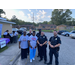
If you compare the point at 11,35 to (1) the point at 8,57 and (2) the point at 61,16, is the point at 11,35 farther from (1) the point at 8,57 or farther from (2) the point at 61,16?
(2) the point at 61,16

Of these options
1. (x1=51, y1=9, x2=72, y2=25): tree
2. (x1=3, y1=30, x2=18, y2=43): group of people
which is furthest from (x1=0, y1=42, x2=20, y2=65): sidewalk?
(x1=51, y1=9, x2=72, y2=25): tree

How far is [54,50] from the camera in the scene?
3238mm

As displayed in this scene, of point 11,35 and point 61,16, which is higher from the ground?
point 61,16

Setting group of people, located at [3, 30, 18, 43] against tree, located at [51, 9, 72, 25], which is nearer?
group of people, located at [3, 30, 18, 43]

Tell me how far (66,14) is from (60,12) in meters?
6.17

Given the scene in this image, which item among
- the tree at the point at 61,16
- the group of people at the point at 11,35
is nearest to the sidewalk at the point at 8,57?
the group of people at the point at 11,35

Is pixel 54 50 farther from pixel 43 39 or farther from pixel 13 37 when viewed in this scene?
pixel 13 37

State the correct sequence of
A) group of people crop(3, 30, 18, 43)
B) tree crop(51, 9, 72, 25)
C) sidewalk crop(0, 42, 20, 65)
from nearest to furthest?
sidewalk crop(0, 42, 20, 65)
group of people crop(3, 30, 18, 43)
tree crop(51, 9, 72, 25)

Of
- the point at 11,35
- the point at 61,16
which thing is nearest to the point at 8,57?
the point at 11,35

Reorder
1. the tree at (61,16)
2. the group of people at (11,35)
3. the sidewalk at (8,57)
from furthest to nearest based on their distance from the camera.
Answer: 1. the tree at (61,16)
2. the group of people at (11,35)
3. the sidewalk at (8,57)

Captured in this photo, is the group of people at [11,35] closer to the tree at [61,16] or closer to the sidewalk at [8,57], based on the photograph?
the sidewalk at [8,57]

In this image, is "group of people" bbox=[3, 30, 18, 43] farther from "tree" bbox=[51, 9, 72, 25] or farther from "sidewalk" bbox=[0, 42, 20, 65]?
"tree" bbox=[51, 9, 72, 25]

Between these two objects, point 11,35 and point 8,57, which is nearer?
point 8,57
